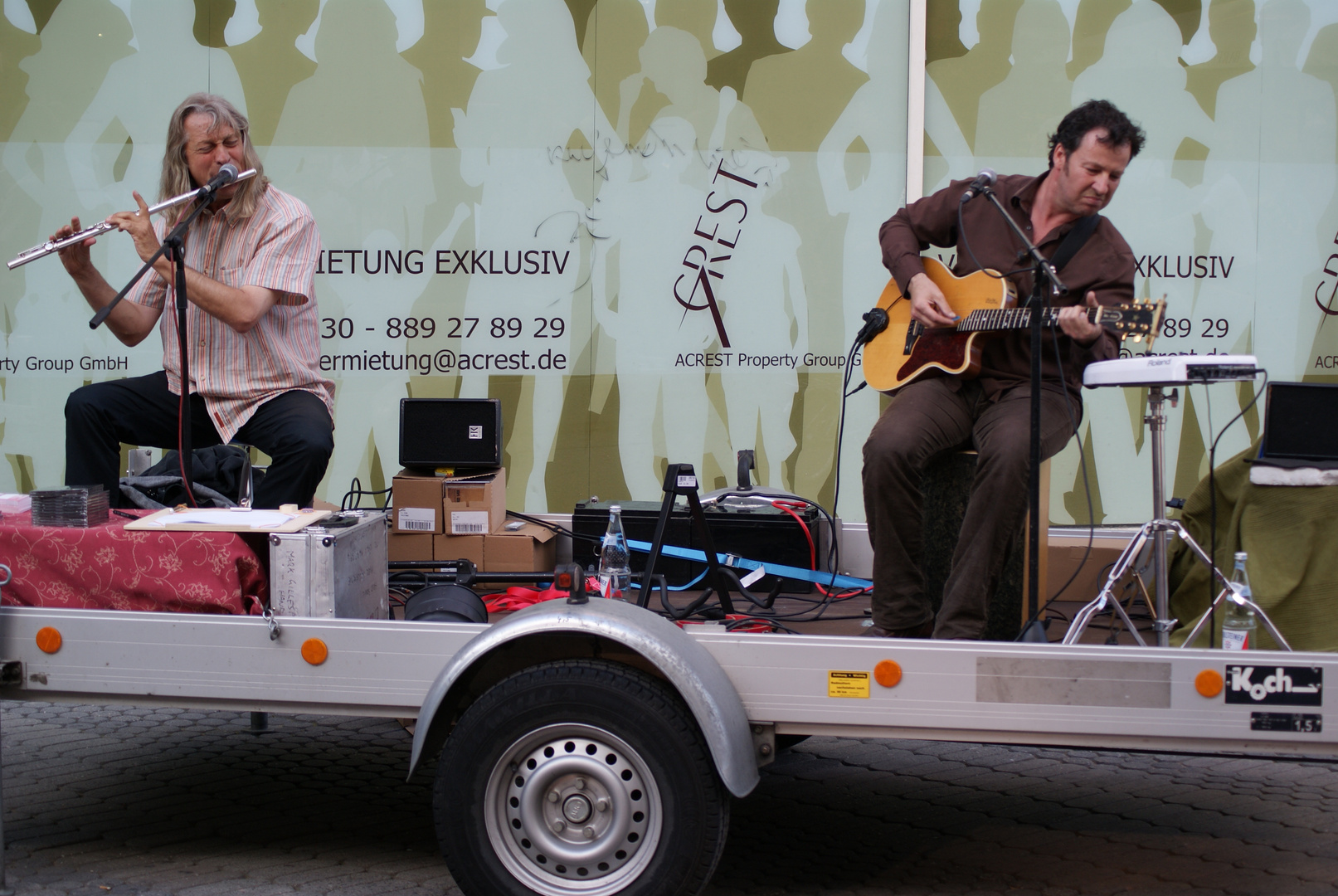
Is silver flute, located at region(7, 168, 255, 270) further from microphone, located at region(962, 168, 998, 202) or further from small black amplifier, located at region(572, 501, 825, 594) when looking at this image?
microphone, located at region(962, 168, 998, 202)

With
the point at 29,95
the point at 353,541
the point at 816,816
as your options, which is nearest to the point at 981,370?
the point at 816,816

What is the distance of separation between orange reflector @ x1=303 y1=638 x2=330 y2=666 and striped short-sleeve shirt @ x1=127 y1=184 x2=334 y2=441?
1204mm

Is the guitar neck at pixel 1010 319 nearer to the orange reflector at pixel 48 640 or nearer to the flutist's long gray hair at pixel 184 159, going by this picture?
the flutist's long gray hair at pixel 184 159

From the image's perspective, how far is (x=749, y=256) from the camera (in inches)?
228

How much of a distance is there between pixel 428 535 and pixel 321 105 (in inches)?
121

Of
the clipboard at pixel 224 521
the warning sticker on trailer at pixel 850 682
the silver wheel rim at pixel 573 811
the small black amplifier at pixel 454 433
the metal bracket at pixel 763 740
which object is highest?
the small black amplifier at pixel 454 433

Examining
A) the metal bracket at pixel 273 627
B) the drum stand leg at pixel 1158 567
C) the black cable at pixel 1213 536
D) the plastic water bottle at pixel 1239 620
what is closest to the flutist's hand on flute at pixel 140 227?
the metal bracket at pixel 273 627

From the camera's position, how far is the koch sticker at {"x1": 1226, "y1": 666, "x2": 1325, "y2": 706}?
2146mm

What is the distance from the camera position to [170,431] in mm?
3400

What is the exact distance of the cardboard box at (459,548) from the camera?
3699mm

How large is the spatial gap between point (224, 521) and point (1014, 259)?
91.1 inches

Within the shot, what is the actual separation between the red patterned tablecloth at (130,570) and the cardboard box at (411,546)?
120cm

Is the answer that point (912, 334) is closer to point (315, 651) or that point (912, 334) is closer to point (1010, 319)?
point (1010, 319)

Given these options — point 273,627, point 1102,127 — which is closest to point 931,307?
point 1102,127
